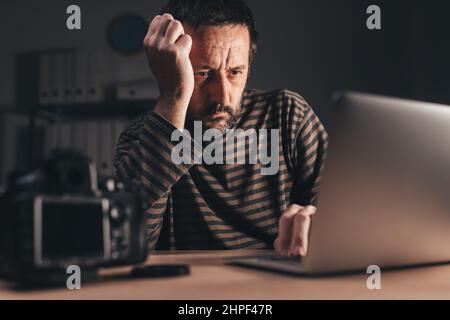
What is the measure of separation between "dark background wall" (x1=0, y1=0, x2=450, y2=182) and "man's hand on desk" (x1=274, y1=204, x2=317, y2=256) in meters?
1.67

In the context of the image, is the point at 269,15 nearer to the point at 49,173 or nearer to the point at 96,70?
the point at 96,70

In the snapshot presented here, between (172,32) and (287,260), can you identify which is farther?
(172,32)

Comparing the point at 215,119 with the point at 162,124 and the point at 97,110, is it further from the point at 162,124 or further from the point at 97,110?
the point at 97,110

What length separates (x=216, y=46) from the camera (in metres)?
1.34

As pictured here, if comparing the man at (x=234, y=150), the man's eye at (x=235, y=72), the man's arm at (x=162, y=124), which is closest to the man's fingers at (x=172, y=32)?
the man's arm at (x=162, y=124)

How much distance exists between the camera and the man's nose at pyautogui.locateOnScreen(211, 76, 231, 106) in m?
1.34

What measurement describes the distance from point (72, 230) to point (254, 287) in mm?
215

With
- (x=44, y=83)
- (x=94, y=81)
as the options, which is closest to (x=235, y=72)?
(x=94, y=81)

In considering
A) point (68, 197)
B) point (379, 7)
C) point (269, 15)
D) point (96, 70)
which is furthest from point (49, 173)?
point (379, 7)

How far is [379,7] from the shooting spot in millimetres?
2484

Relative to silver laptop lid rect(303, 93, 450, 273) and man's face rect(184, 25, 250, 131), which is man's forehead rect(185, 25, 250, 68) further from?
silver laptop lid rect(303, 93, 450, 273)

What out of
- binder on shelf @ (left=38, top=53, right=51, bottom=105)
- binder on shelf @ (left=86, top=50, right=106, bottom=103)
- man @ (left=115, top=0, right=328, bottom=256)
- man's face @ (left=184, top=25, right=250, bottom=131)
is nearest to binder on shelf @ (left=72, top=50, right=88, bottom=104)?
binder on shelf @ (left=86, top=50, right=106, bottom=103)

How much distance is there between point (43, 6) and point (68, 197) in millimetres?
2233

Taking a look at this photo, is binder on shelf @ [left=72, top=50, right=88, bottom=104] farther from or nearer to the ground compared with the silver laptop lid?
farther from the ground
